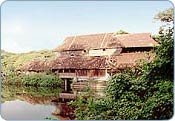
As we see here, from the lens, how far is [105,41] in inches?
102

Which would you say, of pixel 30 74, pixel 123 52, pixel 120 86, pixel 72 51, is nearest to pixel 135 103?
pixel 120 86

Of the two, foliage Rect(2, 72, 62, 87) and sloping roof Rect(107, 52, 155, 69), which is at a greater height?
sloping roof Rect(107, 52, 155, 69)

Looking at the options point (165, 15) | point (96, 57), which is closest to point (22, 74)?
point (96, 57)

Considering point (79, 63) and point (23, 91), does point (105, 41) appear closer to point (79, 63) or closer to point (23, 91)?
point (79, 63)

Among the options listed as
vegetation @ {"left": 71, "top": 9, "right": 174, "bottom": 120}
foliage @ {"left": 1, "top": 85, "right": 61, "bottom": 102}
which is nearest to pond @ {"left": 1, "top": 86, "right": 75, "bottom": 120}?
foliage @ {"left": 1, "top": 85, "right": 61, "bottom": 102}

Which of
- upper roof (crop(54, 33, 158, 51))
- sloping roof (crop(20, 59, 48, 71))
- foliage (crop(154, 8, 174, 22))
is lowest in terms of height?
sloping roof (crop(20, 59, 48, 71))

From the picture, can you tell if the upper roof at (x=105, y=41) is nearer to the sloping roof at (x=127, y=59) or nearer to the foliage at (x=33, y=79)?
the sloping roof at (x=127, y=59)

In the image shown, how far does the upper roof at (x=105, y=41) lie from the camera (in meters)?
2.54

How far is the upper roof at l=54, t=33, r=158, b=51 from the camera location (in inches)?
99.9

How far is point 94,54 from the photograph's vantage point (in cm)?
261

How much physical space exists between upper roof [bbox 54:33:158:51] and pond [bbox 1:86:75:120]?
285 millimetres

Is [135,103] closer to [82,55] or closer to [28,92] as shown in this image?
[82,55]

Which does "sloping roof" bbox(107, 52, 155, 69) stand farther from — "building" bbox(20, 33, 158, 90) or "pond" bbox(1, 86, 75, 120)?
"pond" bbox(1, 86, 75, 120)

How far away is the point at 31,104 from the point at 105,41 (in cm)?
57
